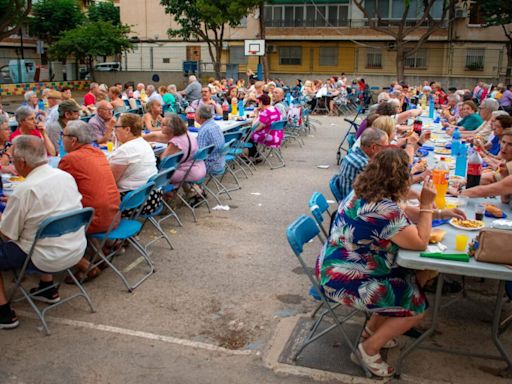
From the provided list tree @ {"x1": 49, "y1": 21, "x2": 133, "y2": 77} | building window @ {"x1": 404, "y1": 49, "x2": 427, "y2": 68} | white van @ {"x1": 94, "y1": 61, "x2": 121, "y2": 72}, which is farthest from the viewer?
white van @ {"x1": 94, "y1": 61, "x2": 121, "y2": 72}

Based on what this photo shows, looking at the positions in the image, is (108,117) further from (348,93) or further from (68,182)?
(348,93)

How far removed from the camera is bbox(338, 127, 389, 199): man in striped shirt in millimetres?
5031

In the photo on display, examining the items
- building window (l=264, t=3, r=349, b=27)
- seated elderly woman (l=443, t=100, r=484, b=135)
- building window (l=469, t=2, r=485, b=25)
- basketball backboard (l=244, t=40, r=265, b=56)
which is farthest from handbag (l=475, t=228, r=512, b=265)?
building window (l=264, t=3, r=349, b=27)

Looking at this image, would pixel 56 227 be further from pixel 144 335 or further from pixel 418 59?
pixel 418 59

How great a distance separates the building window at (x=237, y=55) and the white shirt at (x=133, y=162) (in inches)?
1386

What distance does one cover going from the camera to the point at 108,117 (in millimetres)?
7609

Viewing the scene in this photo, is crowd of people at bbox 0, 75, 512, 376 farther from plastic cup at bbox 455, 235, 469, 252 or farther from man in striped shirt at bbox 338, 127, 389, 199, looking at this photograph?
plastic cup at bbox 455, 235, 469, 252

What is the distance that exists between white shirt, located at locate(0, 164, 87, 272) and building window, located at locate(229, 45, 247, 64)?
36735 millimetres

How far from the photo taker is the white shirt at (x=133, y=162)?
5395mm

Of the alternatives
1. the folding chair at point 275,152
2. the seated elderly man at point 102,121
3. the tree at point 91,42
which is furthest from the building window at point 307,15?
the seated elderly man at point 102,121

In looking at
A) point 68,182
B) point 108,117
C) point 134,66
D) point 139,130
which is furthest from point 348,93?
point 134,66

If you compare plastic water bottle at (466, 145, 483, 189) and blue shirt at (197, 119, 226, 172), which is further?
blue shirt at (197, 119, 226, 172)

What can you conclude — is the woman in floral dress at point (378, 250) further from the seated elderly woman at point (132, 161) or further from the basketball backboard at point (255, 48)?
the basketball backboard at point (255, 48)

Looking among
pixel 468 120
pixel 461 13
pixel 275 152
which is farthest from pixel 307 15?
pixel 468 120
